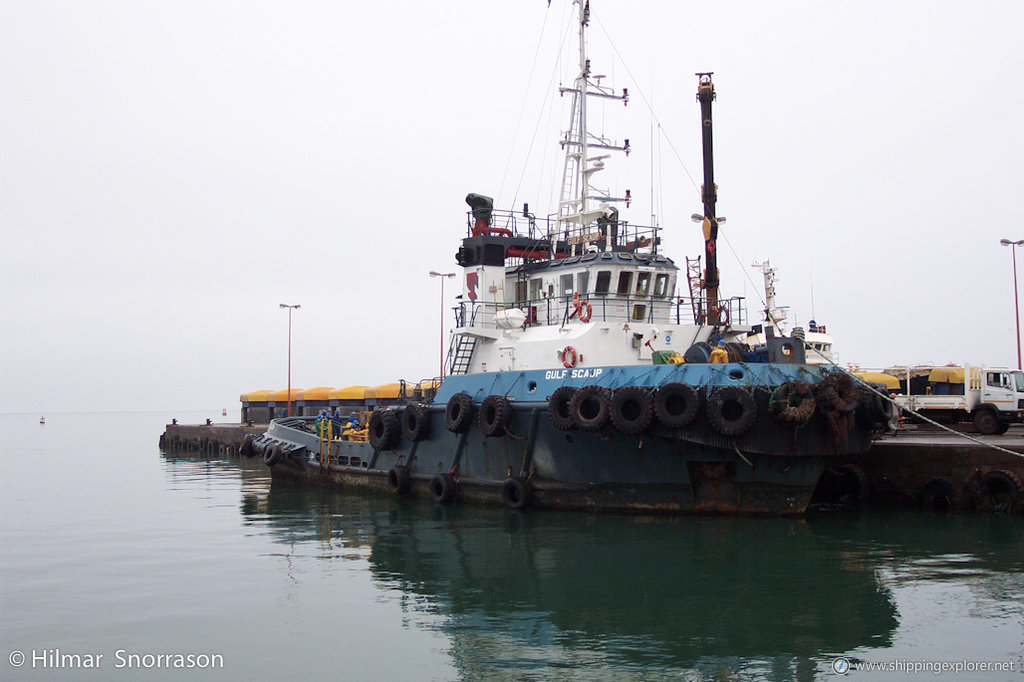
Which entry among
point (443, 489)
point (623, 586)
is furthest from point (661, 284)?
point (623, 586)

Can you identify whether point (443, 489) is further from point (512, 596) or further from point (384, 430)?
point (512, 596)

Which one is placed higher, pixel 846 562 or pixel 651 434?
pixel 651 434

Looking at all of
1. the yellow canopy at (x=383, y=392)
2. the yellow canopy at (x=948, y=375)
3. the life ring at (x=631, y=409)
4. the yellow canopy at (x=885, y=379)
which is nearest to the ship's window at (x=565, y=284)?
the life ring at (x=631, y=409)

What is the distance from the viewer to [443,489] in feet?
61.2

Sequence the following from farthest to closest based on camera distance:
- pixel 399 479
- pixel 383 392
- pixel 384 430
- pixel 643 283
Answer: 1. pixel 383 392
2. pixel 384 430
3. pixel 399 479
4. pixel 643 283

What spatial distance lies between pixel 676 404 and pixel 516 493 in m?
3.82

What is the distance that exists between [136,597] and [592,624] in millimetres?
5955

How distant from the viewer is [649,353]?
18.1m

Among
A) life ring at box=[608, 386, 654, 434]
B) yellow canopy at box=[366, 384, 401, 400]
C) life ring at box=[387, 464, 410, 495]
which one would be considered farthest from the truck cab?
yellow canopy at box=[366, 384, 401, 400]

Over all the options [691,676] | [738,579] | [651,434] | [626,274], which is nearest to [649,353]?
[626,274]

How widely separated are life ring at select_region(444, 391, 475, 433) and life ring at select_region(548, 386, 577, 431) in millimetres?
2275

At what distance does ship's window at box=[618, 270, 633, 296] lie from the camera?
18953mm

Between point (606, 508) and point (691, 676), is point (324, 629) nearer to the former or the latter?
point (691, 676)

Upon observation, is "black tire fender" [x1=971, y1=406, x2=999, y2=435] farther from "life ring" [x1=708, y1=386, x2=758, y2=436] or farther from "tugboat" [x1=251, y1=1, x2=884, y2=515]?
"life ring" [x1=708, y1=386, x2=758, y2=436]
